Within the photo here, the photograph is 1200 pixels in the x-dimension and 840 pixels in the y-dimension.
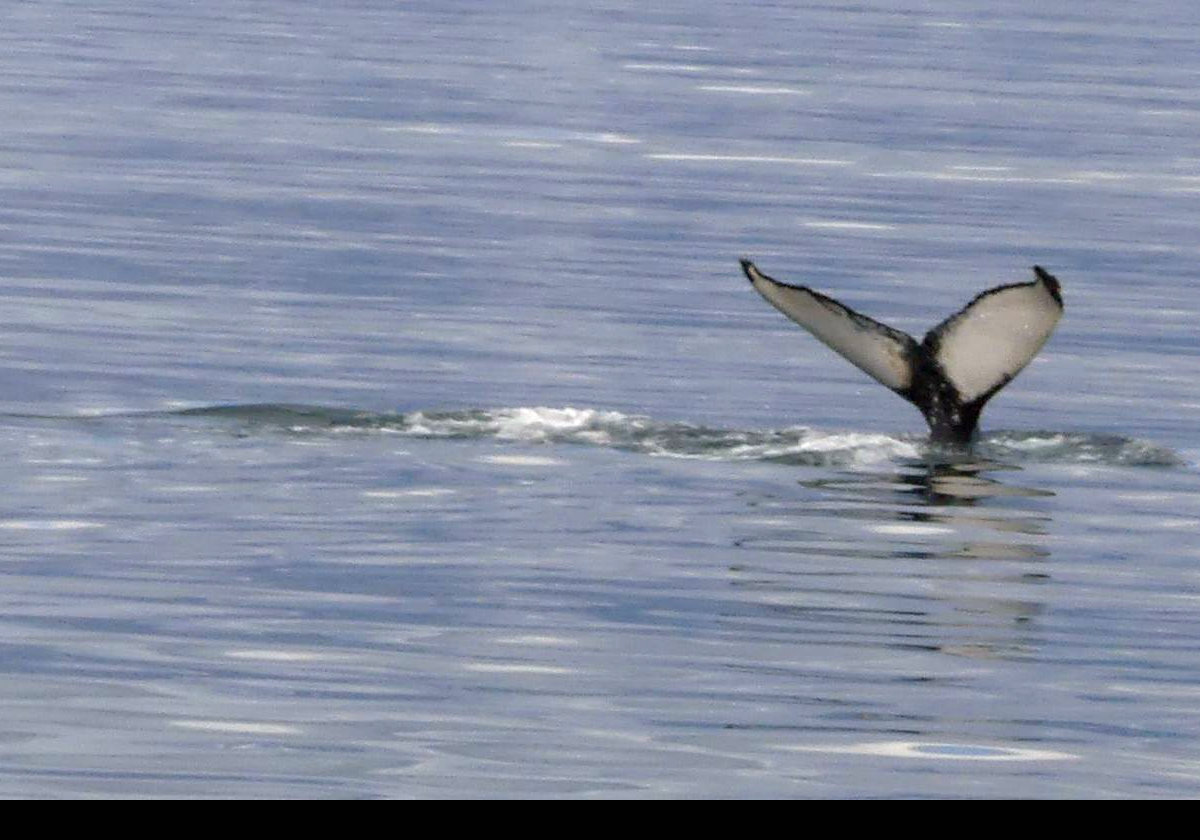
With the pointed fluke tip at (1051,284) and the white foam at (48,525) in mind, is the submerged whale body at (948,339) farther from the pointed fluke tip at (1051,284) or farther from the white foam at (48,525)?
the white foam at (48,525)

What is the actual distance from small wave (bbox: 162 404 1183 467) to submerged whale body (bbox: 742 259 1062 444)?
0.42 metres

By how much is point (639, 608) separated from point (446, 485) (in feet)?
7.59

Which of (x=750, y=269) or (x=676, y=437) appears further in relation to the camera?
(x=676, y=437)

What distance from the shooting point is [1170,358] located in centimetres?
1834

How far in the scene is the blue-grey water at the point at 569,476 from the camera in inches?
352

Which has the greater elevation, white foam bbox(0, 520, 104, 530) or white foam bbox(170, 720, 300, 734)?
white foam bbox(0, 520, 104, 530)

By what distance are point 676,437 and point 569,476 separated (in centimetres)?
107

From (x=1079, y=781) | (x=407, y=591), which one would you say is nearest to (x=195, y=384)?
(x=407, y=591)

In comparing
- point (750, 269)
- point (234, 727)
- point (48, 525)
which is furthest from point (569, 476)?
point (234, 727)

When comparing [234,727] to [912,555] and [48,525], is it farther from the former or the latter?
[912,555]

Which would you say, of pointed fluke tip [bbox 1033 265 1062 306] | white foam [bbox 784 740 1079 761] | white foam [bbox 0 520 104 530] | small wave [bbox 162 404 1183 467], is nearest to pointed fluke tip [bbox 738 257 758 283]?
pointed fluke tip [bbox 1033 265 1062 306]

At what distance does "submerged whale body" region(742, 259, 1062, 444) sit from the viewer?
42.8 ft

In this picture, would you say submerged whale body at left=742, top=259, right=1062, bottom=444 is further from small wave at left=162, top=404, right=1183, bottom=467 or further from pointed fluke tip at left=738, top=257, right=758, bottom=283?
small wave at left=162, top=404, right=1183, bottom=467

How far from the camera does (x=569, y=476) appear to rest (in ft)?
43.8
